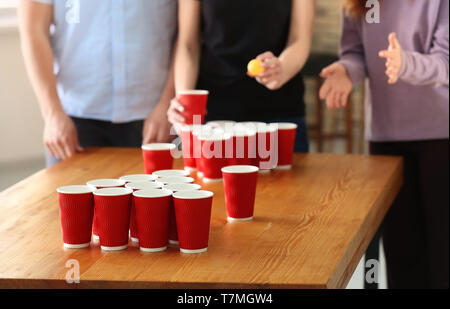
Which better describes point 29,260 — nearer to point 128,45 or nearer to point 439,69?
point 128,45

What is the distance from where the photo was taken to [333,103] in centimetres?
219

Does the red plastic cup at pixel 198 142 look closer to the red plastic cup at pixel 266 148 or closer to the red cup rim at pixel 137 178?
the red plastic cup at pixel 266 148

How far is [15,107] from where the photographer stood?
5.00 meters

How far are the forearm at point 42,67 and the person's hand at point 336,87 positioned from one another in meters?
0.79

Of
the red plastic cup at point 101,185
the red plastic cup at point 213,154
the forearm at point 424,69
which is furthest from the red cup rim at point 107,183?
the forearm at point 424,69

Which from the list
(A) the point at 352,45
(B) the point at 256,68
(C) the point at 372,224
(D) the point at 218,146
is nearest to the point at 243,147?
(D) the point at 218,146

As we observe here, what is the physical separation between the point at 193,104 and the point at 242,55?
0.32 metres

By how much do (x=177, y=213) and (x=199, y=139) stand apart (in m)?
0.54

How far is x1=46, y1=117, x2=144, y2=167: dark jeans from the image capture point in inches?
92.7

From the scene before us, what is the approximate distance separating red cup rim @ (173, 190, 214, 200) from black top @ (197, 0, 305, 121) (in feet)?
3.11

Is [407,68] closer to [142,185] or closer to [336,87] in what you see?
[336,87]

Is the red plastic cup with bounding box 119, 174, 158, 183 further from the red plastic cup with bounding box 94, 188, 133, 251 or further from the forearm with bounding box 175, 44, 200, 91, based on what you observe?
the forearm with bounding box 175, 44, 200, 91

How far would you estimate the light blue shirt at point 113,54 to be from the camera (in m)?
2.27

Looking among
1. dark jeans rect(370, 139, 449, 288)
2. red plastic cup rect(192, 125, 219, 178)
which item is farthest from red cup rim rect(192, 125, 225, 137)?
dark jeans rect(370, 139, 449, 288)
